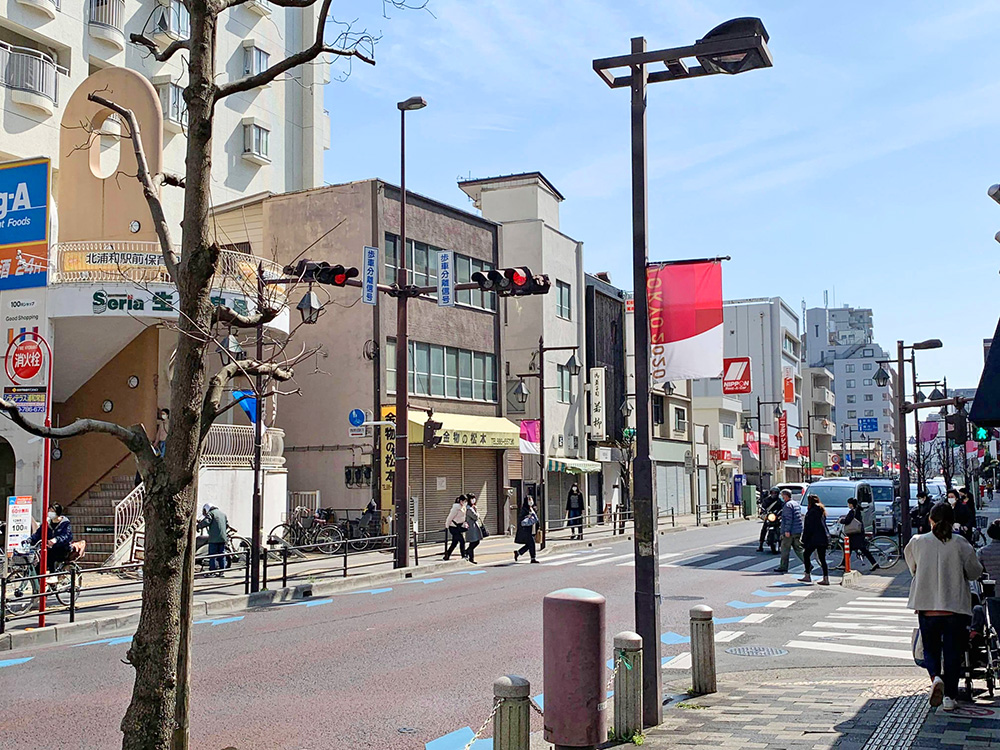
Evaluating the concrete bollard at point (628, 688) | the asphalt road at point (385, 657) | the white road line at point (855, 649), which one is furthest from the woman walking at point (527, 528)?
the concrete bollard at point (628, 688)

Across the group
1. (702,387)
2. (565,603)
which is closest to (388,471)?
(565,603)

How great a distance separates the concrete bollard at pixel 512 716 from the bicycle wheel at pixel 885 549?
20.3m

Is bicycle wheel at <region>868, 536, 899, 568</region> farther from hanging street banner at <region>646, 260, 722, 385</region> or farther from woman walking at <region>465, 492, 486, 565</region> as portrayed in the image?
hanging street banner at <region>646, 260, 722, 385</region>

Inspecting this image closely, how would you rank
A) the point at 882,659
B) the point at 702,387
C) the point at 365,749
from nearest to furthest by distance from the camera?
the point at 365,749
the point at 882,659
the point at 702,387

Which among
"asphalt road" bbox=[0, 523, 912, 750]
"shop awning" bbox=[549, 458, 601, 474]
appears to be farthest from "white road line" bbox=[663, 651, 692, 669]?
"shop awning" bbox=[549, 458, 601, 474]

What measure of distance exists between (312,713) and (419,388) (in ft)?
81.2

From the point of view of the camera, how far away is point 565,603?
7.07m

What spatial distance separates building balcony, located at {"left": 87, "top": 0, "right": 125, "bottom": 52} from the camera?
3400 cm

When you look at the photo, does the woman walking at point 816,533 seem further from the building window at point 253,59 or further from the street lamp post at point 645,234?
the building window at point 253,59

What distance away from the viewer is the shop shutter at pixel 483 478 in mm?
35819

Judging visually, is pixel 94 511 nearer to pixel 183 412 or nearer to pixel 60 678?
pixel 60 678

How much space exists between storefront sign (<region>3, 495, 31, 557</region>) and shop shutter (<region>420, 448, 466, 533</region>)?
59.4 feet

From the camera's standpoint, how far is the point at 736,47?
800cm

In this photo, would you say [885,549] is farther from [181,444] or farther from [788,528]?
[181,444]
